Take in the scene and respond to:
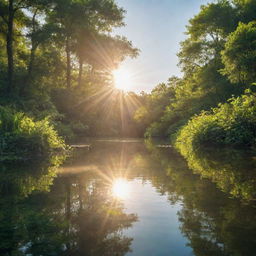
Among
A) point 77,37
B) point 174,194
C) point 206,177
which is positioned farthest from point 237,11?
point 174,194

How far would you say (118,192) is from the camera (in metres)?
6.31

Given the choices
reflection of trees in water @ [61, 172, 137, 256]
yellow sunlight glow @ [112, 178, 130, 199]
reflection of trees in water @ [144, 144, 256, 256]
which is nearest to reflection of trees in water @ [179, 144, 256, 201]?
reflection of trees in water @ [144, 144, 256, 256]

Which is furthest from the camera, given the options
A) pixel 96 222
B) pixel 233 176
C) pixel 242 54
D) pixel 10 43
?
pixel 10 43

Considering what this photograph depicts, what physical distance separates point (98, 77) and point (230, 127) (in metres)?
26.5

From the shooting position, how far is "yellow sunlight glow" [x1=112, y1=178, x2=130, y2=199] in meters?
6.05

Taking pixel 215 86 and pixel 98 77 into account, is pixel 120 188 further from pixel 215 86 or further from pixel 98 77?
pixel 98 77

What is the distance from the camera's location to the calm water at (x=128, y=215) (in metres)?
3.45

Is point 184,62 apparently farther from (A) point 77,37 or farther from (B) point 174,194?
(B) point 174,194

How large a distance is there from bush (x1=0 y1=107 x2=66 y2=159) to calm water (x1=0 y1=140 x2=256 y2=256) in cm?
414

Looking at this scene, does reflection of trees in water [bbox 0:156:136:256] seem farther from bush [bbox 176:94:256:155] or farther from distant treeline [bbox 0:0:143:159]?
bush [bbox 176:94:256:155]

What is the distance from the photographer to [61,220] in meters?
4.36

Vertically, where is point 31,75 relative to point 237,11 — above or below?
below

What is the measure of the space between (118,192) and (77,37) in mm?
30945

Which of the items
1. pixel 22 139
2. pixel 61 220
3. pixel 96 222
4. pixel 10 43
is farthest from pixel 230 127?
pixel 10 43
